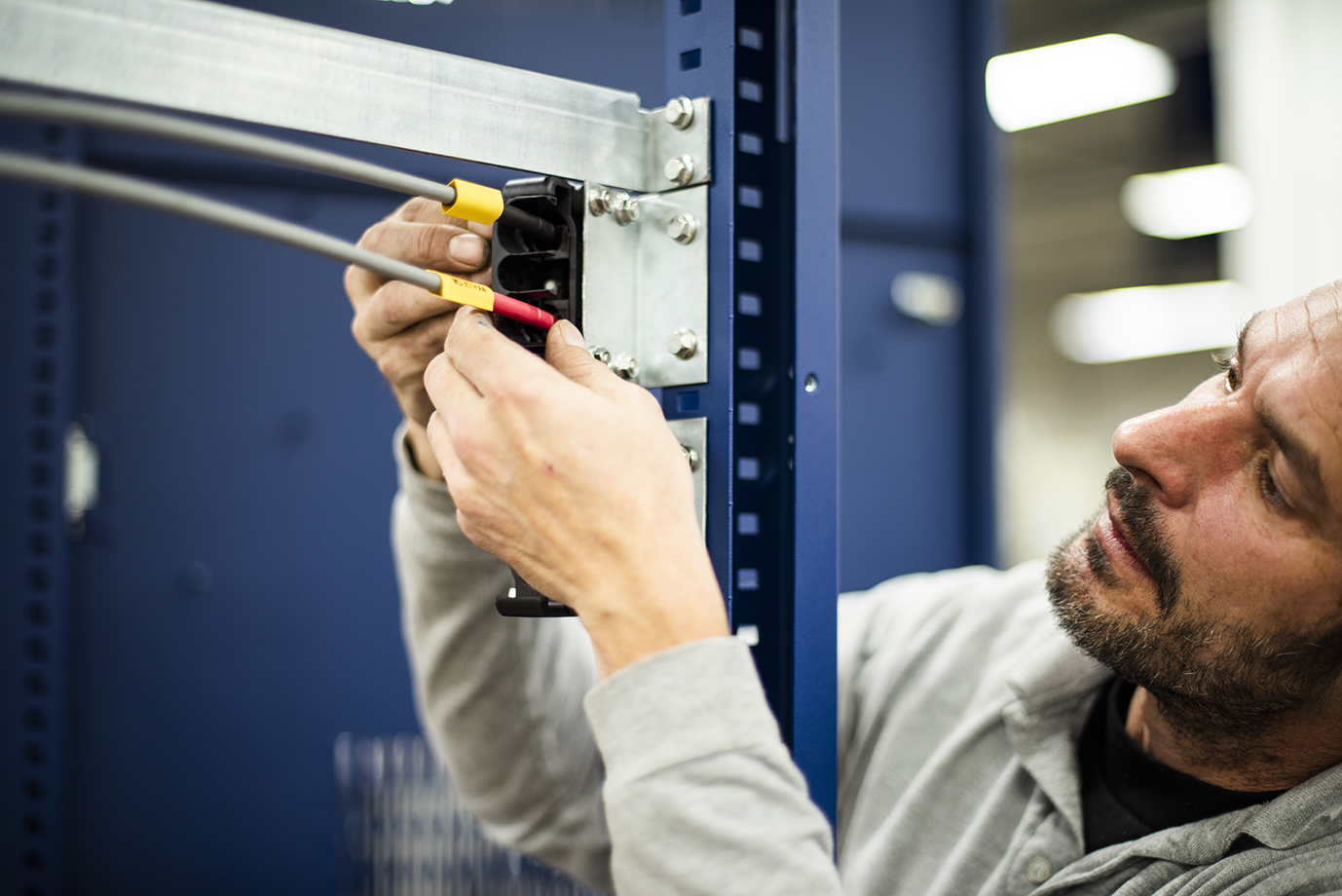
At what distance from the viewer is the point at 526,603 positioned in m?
0.57

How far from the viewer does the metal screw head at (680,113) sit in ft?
1.90

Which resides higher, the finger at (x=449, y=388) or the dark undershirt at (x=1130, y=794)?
the finger at (x=449, y=388)

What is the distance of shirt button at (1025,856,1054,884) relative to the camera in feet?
2.44

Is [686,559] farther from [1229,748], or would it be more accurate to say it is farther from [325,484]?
[325,484]

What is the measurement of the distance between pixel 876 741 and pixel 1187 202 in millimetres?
4769

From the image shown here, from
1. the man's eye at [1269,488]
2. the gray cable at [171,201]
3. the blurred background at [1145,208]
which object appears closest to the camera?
the gray cable at [171,201]

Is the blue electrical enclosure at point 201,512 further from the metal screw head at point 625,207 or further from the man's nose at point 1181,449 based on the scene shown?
the metal screw head at point 625,207

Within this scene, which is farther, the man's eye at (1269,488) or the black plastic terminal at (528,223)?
the man's eye at (1269,488)

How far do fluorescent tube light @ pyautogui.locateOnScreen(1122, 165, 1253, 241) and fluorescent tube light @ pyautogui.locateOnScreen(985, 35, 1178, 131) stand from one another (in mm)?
684

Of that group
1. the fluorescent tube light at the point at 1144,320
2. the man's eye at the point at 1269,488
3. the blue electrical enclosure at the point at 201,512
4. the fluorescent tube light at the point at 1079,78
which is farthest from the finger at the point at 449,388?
the fluorescent tube light at the point at 1144,320

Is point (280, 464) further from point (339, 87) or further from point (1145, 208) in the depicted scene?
point (1145, 208)

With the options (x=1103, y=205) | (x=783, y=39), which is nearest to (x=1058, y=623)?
(x=783, y=39)

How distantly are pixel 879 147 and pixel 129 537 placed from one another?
3.41 feet

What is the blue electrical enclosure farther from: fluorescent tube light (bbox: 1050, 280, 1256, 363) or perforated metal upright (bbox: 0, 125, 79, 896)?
fluorescent tube light (bbox: 1050, 280, 1256, 363)
